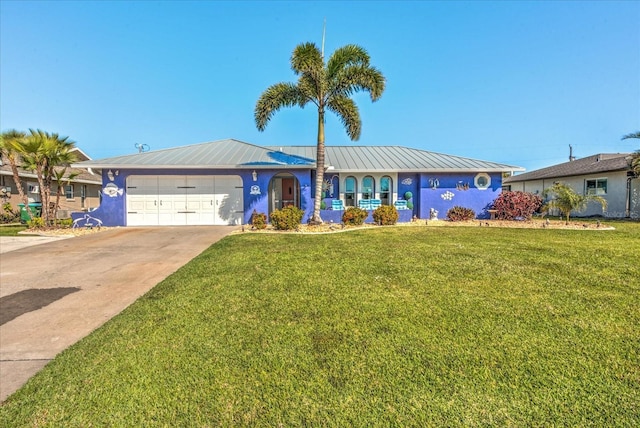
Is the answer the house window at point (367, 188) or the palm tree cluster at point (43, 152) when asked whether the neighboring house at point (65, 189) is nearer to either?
the palm tree cluster at point (43, 152)

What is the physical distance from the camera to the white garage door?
48.8 feet

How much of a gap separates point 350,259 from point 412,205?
1152cm

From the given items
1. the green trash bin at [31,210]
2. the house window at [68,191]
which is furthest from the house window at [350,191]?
the house window at [68,191]

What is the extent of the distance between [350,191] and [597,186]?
57.4 ft

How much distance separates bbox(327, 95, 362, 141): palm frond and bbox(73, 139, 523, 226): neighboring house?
2.74 m

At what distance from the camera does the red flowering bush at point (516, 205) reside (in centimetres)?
1523

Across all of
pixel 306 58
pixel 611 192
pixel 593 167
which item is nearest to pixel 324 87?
pixel 306 58

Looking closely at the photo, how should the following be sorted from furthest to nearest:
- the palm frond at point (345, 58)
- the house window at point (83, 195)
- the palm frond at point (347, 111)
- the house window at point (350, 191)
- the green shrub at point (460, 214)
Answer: the house window at point (83, 195) → the house window at point (350, 191) → the green shrub at point (460, 214) → the palm frond at point (347, 111) → the palm frond at point (345, 58)

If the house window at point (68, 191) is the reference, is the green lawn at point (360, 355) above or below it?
below

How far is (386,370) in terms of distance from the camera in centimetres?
269

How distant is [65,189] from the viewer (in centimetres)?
2200

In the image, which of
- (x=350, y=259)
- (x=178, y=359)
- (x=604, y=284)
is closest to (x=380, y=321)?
(x=178, y=359)

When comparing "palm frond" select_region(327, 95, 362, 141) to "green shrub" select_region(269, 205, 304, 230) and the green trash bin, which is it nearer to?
"green shrub" select_region(269, 205, 304, 230)

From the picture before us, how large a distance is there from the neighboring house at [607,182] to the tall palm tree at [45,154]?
29837 mm
